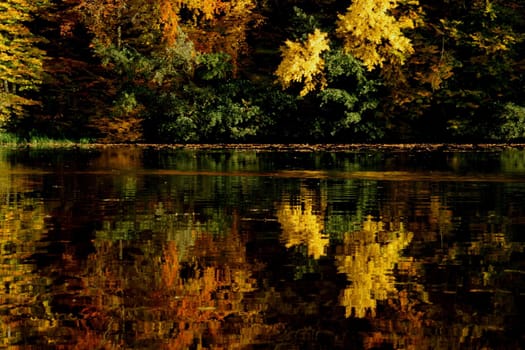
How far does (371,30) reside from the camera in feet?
137

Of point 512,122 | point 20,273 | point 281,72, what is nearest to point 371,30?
point 281,72

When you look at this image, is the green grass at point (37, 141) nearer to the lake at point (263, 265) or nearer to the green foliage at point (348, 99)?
the green foliage at point (348, 99)

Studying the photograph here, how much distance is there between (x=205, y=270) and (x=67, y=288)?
153 centimetres

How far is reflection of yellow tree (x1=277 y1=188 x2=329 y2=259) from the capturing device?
1218cm

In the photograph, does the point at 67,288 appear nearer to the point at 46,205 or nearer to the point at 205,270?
the point at 205,270

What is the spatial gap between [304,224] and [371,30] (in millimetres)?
28286

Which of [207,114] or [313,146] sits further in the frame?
[207,114]

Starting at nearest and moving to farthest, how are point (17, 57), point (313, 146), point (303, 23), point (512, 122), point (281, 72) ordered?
point (281, 72)
point (512, 122)
point (313, 146)
point (303, 23)
point (17, 57)

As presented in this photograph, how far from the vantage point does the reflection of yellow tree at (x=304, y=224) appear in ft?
40.0

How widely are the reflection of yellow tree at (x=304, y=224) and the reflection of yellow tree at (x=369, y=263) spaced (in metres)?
0.33

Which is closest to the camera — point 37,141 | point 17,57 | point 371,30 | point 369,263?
point 369,263

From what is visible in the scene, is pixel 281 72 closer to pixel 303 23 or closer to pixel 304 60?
pixel 304 60

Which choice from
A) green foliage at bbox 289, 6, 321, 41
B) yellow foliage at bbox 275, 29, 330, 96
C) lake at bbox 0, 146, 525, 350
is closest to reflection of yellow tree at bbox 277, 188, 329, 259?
lake at bbox 0, 146, 525, 350

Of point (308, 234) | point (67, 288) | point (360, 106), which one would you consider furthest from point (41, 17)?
point (67, 288)
